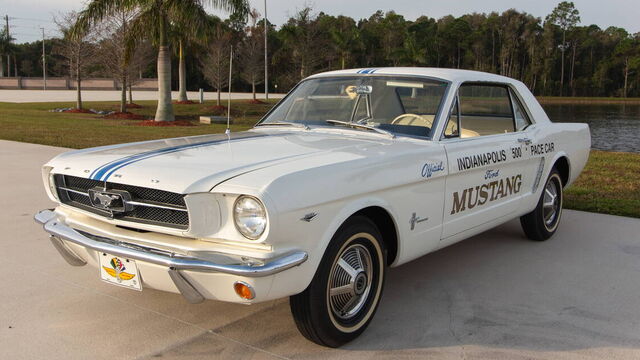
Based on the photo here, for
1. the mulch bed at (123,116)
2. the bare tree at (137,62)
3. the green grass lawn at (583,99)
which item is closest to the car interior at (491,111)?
the mulch bed at (123,116)

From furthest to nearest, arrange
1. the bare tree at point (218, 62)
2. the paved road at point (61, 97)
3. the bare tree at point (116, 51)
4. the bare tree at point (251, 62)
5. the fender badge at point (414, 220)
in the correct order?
the bare tree at point (251, 62) → the paved road at point (61, 97) → the bare tree at point (218, 62) → the bare tree at point (116, 51) → the fender badge at point (414, 220)

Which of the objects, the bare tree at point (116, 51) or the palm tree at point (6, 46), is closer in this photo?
the bare tree at point (116, 51)

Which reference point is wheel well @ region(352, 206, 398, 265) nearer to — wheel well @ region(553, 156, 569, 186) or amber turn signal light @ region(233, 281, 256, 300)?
amber turn signal light @ region(233, 281, 256, 300)

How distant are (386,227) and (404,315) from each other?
0.58 metres

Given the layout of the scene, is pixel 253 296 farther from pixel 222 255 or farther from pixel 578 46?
pixel 578 46

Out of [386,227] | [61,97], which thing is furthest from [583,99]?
[386,227]

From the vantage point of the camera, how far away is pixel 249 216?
2.83 metres

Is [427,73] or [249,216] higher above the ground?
[427,73]

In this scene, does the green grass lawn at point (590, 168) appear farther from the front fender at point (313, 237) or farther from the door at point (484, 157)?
the front fender at point (313, 237)

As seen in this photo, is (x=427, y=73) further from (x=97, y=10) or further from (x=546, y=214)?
(x=97, y=10)

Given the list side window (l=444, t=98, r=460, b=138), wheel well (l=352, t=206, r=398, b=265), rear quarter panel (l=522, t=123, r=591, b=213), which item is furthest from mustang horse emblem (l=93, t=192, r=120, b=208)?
rear quarter panel (l=522, t=123, r=591, b=213)

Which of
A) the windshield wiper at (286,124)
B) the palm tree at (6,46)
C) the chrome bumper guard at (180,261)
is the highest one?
the palm tree at (6,46)

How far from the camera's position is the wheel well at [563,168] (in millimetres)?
5680

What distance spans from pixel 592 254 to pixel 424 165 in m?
2.26
